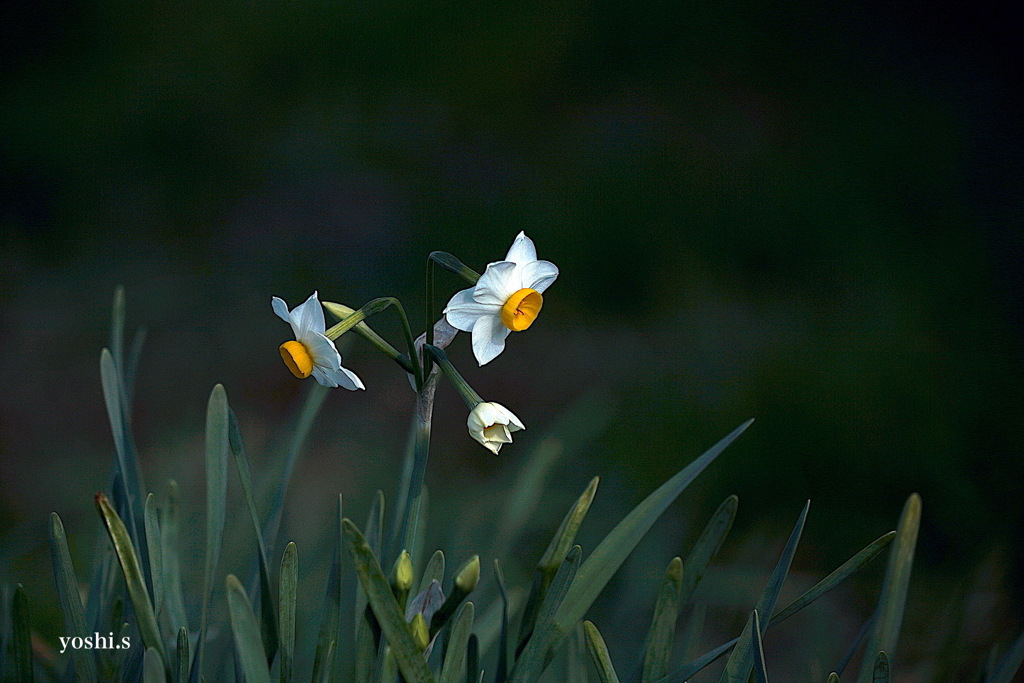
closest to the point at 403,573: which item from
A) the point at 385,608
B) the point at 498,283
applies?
the point at 385,608

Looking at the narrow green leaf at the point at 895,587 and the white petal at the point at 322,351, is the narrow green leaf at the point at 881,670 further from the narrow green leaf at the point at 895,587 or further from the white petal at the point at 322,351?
the white petal at the point at 322,351

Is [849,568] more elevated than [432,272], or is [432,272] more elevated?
[432,272]

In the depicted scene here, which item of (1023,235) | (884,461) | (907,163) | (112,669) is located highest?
(907,163)

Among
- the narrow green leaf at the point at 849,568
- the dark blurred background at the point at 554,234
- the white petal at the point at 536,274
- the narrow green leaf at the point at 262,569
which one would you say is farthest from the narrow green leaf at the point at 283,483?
the dark blurred background at the point at 554,234

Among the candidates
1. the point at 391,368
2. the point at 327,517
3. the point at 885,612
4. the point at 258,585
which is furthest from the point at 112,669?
the point at 391,368

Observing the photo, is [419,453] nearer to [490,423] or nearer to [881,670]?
[490,423]

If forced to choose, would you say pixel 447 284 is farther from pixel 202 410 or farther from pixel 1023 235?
pixel 1023 235
